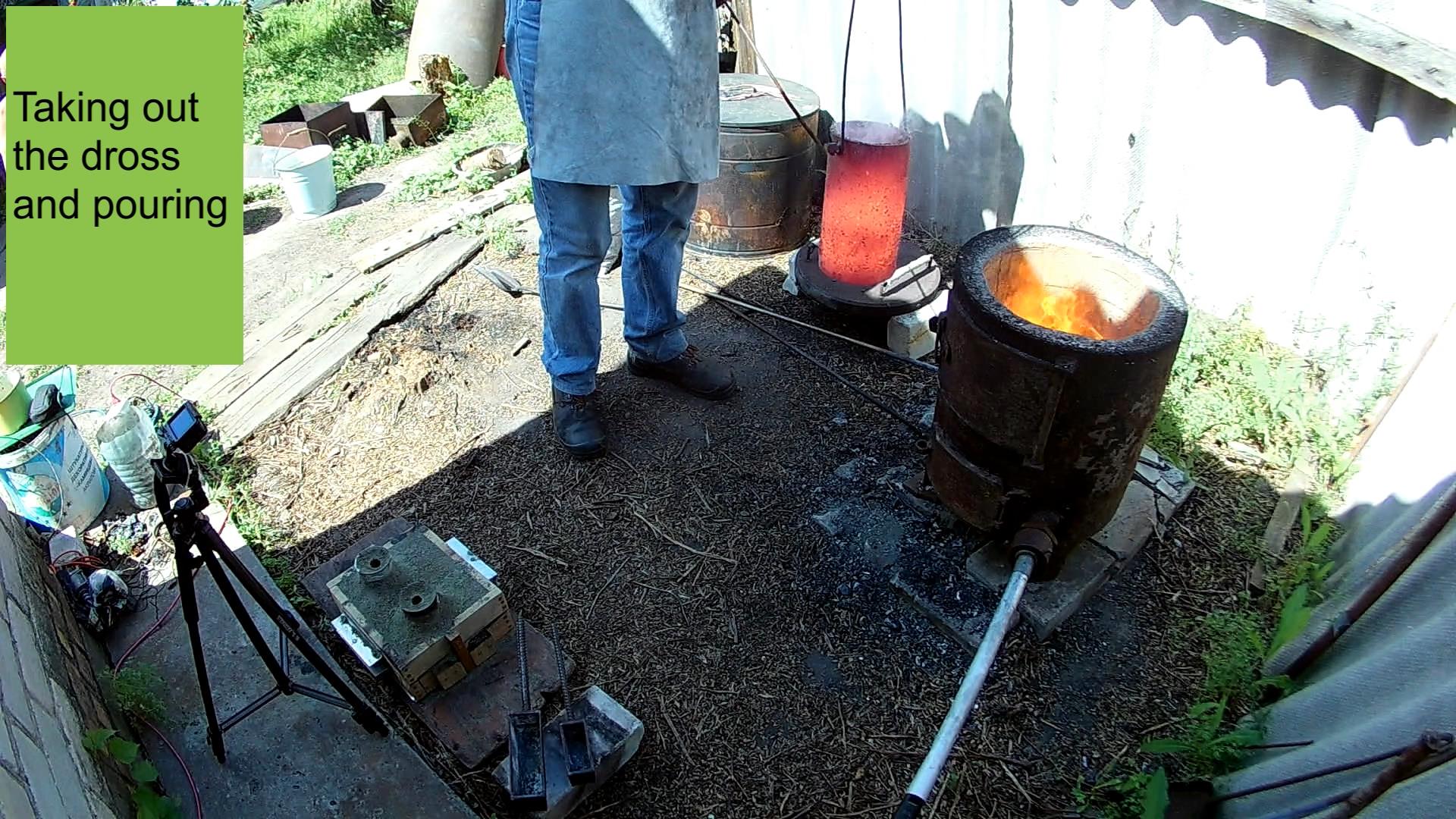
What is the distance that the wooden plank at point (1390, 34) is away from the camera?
2.45 meters

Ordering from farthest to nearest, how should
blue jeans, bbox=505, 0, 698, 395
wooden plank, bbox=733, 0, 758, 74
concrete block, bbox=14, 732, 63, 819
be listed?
1. wooden plank, bbox=733, 0, 758, 74
2. blue jeans, bbox=505, 0, 698, 395
3. concrete block, bbox=14, 732, 63, 819

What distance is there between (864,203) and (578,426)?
166cm

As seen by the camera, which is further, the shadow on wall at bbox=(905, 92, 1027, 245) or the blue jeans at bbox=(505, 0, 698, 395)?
the shadow on wall at bbox=(905, 92, 1027, 245)

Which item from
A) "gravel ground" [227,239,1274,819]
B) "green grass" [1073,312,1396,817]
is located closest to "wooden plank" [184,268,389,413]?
"gravel ground" [227,239,1274,819]

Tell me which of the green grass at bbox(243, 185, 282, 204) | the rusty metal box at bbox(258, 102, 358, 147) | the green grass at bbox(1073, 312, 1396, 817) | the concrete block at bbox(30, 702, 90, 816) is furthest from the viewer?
the rusty metal box at bbox(258, 102, 358, 147)

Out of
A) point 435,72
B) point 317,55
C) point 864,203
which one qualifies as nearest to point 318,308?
point 864,203

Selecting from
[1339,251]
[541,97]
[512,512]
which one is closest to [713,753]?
[512,512]

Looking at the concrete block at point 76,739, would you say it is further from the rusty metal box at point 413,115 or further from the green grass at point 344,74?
the rusty metal box at point 413,115

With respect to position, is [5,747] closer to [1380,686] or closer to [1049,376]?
[1049,376]

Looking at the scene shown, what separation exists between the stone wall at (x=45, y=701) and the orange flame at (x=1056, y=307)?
2.58m

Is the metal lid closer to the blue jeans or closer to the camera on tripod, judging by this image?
the blue jeans

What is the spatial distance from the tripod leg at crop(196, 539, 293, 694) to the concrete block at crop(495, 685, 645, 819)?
667 millimetres

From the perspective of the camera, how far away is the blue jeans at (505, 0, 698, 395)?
2699 millimetres

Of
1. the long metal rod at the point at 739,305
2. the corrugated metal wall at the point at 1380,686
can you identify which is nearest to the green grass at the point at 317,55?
the long metal rod at the point at 739,305
